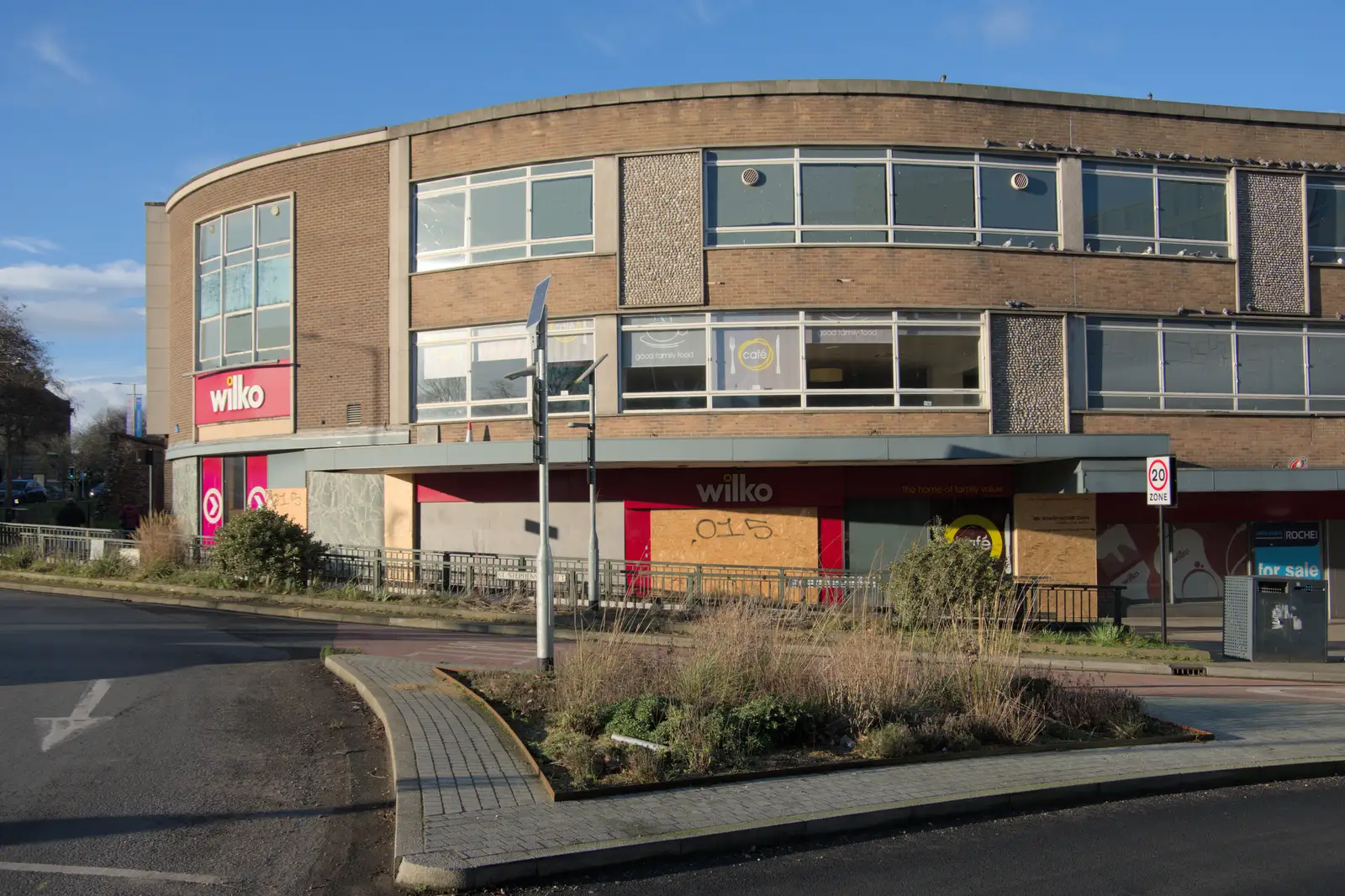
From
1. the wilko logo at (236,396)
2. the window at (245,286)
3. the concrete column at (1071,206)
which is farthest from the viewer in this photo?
the wilko logo at (236,396)

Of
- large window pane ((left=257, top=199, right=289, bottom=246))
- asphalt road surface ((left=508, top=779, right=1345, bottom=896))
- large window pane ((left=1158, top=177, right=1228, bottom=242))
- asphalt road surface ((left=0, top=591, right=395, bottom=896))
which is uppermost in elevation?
large window pane ((left=257, top=199, right=289, bottom=246))

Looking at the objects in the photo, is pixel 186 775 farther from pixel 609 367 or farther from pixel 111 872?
pixel 609 367

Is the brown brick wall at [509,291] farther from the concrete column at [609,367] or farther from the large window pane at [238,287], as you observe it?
the large window pane at [238,287]

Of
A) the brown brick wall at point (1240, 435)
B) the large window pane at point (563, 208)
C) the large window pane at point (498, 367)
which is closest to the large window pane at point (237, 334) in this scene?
the large window pane at point (498, 367)

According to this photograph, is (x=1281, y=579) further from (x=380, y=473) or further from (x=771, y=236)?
(x=380, y=473)

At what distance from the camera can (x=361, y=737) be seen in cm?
876

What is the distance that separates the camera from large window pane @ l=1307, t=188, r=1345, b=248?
22906mm

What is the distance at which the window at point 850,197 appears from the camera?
21016 millimetres

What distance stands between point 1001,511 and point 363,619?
13078 millimetres

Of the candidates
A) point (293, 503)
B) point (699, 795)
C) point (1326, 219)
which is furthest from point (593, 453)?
point (1326, 219)

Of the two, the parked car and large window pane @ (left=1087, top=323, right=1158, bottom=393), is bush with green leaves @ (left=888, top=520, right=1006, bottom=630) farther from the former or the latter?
the parked car

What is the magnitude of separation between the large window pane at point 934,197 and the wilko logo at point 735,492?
6.05m

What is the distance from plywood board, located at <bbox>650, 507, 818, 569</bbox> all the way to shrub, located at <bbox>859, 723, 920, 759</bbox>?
14.1m

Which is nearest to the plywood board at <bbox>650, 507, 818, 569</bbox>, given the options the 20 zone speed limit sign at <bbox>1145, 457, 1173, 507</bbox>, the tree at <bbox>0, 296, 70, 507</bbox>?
the 20 zone speed limit sign at <bbox>1145, 457, 1173, 507</bbox>
